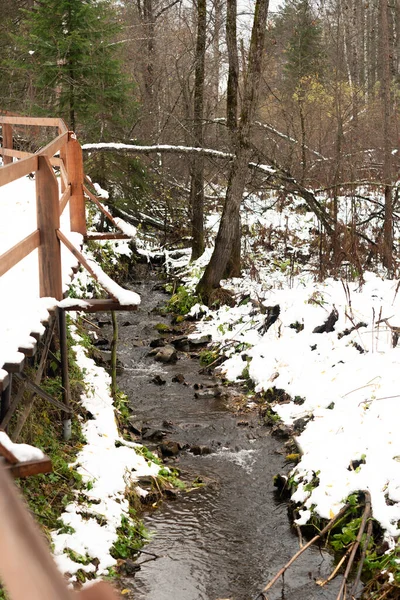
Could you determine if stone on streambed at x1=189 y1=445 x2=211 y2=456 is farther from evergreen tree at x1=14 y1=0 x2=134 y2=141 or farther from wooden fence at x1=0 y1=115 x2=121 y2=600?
evergreen tree at x1=14 y1=0 x2=134 y2=141

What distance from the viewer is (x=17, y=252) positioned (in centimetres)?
474

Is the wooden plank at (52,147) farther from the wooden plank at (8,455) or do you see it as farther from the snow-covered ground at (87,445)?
the wooden plank at (8,455)

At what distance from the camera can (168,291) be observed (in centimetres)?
1611

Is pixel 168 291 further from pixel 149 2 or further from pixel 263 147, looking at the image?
pixel 149 2

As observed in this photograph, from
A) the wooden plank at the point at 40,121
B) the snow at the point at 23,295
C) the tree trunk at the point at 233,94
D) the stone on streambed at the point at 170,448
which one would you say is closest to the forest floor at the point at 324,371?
the tree trunk at the point at 233,94

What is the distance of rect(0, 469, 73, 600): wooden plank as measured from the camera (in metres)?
0.65

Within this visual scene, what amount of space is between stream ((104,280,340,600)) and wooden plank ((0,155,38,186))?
10.5 ft

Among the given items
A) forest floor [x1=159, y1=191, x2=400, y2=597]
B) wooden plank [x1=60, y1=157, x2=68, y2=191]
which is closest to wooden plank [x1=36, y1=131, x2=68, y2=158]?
wooden plank [x1=60, y1=157, x2=68, y2=191]

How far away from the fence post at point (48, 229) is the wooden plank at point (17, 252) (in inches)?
3.2

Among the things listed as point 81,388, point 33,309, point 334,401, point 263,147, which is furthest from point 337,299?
point 263,147

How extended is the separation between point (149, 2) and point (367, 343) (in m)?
18.4

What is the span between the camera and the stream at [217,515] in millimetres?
5438

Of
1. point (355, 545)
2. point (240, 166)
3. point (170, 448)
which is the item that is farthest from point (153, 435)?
point (240, 166)

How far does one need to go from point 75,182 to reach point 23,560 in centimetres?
787
